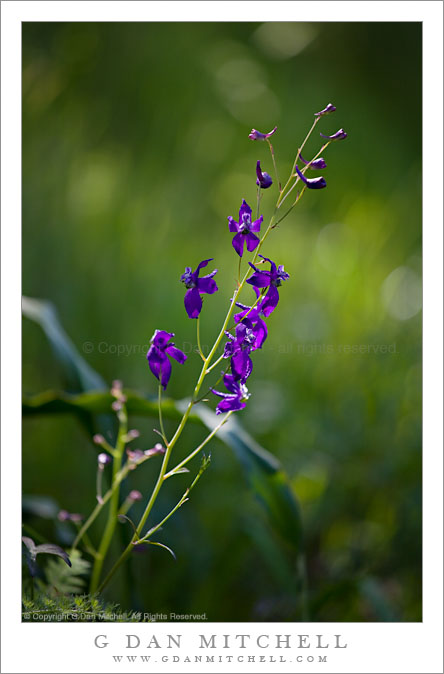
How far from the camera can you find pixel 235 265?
3.39 feet

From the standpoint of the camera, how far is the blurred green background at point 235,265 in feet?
2.48

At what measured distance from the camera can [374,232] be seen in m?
1.06

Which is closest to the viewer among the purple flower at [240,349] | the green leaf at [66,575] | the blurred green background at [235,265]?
the purple flower at [240,349]

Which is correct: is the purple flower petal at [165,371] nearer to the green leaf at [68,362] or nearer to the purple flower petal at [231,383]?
the purple flower petal at [231,383]

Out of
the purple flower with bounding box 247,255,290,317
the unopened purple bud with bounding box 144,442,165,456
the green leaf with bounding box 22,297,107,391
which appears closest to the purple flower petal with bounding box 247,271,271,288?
the purple flower with bounding box 247,255,290,317

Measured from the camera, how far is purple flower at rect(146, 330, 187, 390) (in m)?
0.43

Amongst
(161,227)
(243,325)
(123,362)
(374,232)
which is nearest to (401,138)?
(374,232)

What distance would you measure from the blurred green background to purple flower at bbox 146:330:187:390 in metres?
0.28

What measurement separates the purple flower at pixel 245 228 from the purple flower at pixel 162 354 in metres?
0.09

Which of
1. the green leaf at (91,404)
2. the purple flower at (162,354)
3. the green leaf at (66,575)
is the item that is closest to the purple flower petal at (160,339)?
the purple flower at (162,354)

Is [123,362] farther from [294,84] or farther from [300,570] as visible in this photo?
[294,84]

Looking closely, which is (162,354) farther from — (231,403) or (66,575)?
(66,575)

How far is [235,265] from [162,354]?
0.62 m
